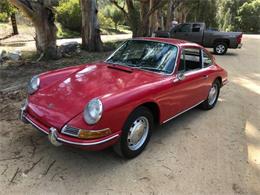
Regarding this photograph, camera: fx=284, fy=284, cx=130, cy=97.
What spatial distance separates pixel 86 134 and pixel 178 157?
1525 mm

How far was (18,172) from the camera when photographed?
11.5ft

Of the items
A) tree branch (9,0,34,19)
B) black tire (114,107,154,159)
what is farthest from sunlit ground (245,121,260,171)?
tree branch (9,0,34,19)

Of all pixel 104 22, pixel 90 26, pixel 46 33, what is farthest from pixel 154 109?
pixel 104 22

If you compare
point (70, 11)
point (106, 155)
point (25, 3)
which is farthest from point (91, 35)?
point (70, 11)

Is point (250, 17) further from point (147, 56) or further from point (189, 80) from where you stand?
point (147, 56)

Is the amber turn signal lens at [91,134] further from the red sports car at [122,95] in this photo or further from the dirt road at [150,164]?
the dirt road at [150,164]

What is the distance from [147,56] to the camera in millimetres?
4875

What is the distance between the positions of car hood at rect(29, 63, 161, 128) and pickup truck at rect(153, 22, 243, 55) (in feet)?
41.7

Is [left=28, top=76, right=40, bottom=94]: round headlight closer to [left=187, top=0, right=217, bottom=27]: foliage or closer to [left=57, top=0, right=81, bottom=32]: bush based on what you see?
[left=57, top=0, right=81, bottom=32]: bush

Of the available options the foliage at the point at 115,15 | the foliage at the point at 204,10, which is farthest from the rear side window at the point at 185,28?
the foliage at the point at 204,10

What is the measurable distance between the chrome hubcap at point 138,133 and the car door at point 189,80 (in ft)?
2.64

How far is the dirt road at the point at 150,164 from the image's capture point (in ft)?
11.1

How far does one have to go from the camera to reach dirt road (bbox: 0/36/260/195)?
11.1ft

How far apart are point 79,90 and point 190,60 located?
242cm
